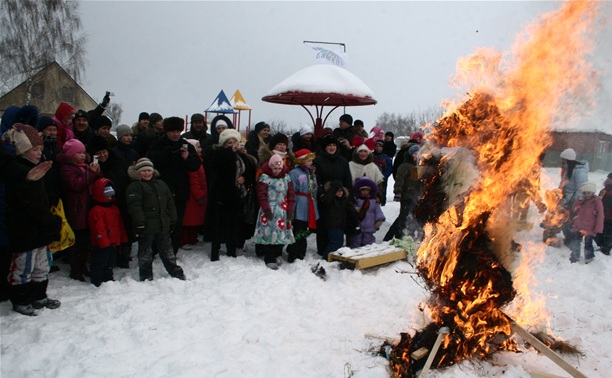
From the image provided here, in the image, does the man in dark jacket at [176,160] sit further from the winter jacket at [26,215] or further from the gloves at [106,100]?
the gloves at [106,100]

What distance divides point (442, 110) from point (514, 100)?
0.67m

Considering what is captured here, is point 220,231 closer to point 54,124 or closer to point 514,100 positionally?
point 54,124

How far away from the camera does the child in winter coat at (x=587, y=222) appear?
852 centimetres

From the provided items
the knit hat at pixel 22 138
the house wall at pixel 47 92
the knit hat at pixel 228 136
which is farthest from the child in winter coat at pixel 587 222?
the house wall at pixel 47 92

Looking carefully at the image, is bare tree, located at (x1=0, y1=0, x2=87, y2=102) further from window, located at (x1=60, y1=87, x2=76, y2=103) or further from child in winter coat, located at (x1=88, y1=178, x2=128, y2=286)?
child in winter coat, located at (x1=88, y1=178, x2=128, y2=286)

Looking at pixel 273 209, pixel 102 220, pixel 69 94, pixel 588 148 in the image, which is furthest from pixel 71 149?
pixel 69 94

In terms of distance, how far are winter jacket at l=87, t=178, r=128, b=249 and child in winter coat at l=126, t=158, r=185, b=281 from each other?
0.88ft

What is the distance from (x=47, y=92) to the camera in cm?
3164

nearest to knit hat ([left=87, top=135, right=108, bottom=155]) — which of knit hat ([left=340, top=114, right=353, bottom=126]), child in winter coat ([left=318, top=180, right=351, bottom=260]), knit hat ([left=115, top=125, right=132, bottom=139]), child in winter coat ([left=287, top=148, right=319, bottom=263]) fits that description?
knit hat ([left=115, top=125, right=132, bottom=139])

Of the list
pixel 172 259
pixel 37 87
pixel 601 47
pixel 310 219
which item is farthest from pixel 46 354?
pixel 37 87

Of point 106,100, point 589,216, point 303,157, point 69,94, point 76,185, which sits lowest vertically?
point 589,216

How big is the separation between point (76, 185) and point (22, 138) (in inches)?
40.7

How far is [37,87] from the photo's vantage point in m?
30.8

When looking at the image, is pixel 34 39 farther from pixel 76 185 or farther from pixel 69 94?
pixel 76 185
